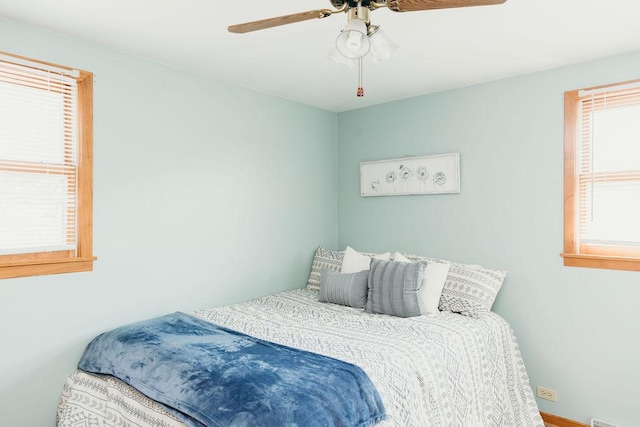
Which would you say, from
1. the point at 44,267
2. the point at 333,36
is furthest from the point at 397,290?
the point at 44,267

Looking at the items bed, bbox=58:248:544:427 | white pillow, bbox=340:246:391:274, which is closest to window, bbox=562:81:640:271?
bed, bbox=58:248:544:427

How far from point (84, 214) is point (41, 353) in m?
0.80

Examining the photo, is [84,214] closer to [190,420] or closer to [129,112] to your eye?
[129,112]

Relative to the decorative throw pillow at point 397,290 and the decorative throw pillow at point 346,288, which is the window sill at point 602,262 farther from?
the decorative throw pillow at point 346,288

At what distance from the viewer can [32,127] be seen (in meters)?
2.27

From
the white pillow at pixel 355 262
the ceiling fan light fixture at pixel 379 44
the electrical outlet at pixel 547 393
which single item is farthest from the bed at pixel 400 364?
the ceiling fan light fixture at pixel 379 44

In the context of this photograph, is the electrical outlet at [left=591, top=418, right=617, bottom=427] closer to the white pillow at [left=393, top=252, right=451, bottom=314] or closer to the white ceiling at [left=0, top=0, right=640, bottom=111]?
the white pillow at [left=393, top=252, right=451, bottom=314]

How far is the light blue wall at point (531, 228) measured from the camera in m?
2.61

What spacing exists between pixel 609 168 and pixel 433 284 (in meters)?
1.35

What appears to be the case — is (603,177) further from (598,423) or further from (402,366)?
(402,366)

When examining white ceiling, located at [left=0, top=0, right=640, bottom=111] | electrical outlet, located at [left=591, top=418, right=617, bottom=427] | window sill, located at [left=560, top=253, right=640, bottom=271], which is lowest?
electrical outlet, located at [left=591, top=418, right=617, bottom=427]

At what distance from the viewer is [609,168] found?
2627 millimetres

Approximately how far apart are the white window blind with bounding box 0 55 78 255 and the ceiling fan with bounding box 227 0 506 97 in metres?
1.43

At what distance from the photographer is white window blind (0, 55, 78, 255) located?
2.18m
